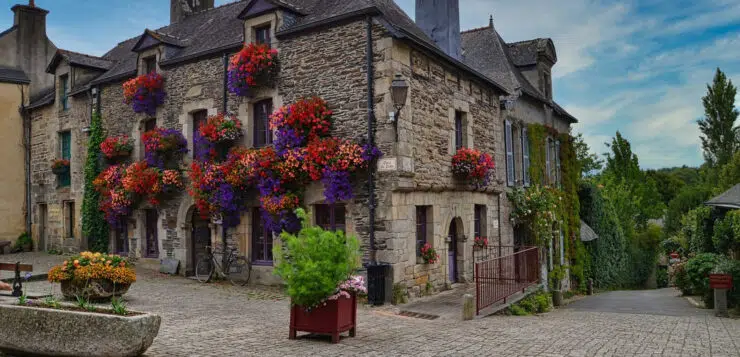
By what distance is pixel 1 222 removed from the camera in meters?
20.8

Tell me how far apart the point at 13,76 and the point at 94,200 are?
7636 millimetres

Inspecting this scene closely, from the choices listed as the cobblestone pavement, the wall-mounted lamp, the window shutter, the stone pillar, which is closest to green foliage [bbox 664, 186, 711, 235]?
the window shutter

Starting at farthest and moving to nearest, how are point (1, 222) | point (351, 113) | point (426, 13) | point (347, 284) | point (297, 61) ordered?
point (1, 222) → point (426, 13) → point (297, 61) → point (351, 113) → point (347, 284)

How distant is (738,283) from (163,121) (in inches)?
555

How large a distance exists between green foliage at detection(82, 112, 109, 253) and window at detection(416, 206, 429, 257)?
32.2ft

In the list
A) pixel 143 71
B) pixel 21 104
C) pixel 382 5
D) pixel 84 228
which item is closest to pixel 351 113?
pixel 382 5

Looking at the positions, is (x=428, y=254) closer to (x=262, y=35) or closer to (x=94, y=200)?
(x=262, y=35)

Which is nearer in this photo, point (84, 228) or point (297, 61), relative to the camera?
point (297, 61)

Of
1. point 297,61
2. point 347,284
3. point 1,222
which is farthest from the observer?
point 1,222

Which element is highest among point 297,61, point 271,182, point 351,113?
point 297,61

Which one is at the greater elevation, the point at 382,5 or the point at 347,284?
the point at 382,5

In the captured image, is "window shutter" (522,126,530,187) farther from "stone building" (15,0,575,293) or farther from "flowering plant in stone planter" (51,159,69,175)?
"flowering plant in stone planter" (51,159,69,175)

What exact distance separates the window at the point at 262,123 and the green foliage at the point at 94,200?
639cm

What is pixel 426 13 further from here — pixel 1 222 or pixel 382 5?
pixel 1 222
